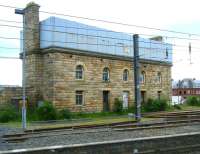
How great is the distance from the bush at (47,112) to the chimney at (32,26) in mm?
6672

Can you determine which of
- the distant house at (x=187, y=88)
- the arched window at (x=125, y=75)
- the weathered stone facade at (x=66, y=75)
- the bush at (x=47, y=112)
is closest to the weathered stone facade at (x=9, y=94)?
the weathered stone facade at (x=66, y=75)

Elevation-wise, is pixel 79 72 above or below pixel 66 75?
above

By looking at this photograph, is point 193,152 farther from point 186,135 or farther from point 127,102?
point 127,102

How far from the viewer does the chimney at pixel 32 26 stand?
114 feet

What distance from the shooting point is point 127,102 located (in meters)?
41.1

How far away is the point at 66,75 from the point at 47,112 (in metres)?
4.75

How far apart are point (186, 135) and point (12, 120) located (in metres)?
23.6

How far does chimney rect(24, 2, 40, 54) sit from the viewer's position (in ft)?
114

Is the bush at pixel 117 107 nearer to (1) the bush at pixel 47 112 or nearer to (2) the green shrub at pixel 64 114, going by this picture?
(2) the green shrub at pixel 64 114

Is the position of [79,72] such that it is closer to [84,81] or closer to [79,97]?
[84,81]

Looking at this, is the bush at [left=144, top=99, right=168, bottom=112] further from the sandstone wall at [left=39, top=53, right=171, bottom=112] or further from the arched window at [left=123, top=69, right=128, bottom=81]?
the arched window at [left=123, top=69, right=128, bottom=81]

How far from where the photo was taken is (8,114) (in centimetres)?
3092

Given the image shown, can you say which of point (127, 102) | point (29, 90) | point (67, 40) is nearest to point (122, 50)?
point (127, 102)

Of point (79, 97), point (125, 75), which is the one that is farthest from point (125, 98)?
point (79, 97)
